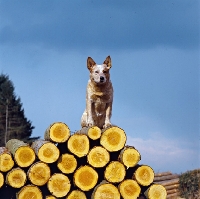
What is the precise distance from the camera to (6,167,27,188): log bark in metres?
6.46

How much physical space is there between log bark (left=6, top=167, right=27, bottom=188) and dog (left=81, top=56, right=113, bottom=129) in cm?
165

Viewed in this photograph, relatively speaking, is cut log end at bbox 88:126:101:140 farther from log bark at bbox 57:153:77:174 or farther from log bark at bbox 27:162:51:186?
log bark at bbox 27:162:51:186

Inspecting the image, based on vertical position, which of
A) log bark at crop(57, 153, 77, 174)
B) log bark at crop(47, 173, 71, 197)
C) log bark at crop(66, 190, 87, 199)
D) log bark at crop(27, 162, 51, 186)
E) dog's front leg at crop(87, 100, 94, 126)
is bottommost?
log bark at crop(66, 190, 87, 199)

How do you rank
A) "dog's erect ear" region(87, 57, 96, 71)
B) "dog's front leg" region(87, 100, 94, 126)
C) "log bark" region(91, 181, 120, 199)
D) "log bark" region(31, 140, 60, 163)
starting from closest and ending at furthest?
"log bark" region(91, 181, 120, 199), "log bark" region(31, 140, 60, 163), "dog's erect ear" region(87, 57, 96, 71), "dog's front leg" region(87, 100, 94, 126)

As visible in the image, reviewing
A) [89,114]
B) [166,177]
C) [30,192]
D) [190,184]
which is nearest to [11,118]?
[166,177]

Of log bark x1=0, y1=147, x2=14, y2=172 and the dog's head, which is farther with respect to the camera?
the dog's head

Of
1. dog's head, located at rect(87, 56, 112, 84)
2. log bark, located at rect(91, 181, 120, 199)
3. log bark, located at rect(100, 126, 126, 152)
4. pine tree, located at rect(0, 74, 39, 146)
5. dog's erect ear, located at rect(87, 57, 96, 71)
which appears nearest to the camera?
log bark, located at rect(91, 181, 120, 199)

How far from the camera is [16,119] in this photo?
26.1 metres

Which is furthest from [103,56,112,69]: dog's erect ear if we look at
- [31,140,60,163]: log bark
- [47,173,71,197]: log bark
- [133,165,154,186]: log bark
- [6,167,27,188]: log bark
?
[6,167,27,188]: log bark

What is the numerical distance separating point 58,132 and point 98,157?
2.59ft

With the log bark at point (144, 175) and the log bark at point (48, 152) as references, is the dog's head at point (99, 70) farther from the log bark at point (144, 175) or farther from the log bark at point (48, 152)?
the log bark at point (144, 175)

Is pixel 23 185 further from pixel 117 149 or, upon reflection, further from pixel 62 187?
pixel 117 149

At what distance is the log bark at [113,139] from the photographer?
6.52m

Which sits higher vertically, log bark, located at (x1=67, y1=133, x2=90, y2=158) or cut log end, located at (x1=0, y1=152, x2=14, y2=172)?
log bark, located at (x1=67, y1=133, x2=90, y2=158)
